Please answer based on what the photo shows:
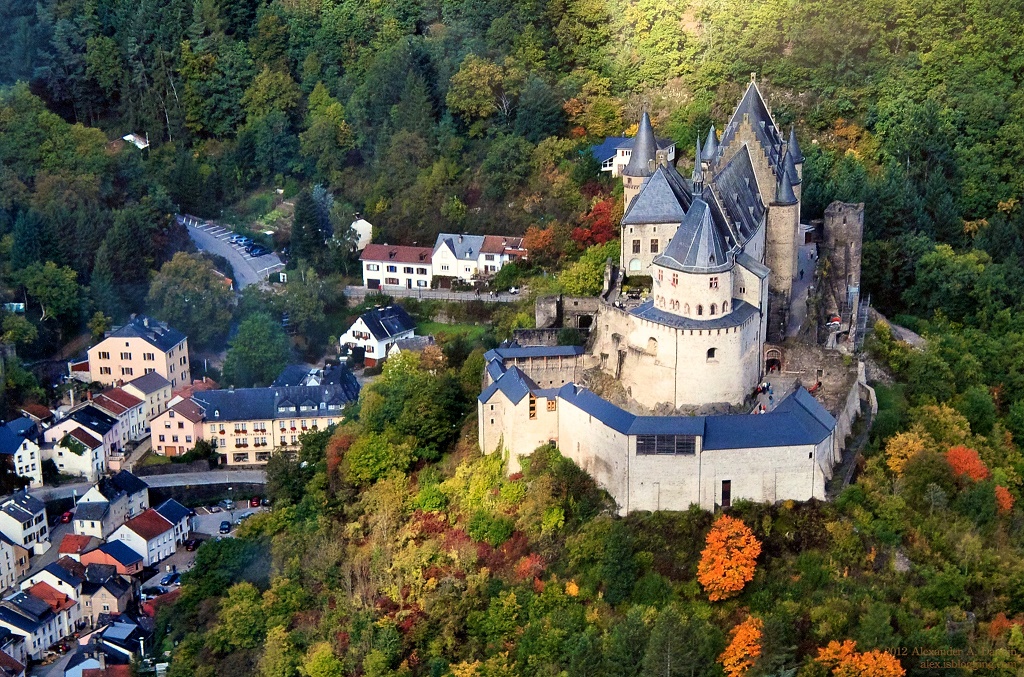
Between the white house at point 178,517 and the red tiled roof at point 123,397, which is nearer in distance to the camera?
the white house at point 178,517

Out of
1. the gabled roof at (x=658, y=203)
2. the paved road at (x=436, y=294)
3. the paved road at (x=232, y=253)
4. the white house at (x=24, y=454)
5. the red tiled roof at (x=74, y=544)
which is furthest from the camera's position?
the paved road at (x=232, y=253)

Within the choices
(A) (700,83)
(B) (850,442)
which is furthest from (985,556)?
(A) (700,83)

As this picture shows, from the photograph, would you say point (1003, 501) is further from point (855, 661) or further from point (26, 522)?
point (26, 522)

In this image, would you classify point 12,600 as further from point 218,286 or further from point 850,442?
point 850,442

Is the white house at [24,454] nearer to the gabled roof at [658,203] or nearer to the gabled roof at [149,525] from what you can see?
the gabled roof at [149,525]

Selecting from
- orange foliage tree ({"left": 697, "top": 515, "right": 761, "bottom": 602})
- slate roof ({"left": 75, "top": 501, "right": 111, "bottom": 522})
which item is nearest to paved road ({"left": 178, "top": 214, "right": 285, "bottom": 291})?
slate roof ({"left": 75, "top": 501, "right": 111, "bottom": 522})

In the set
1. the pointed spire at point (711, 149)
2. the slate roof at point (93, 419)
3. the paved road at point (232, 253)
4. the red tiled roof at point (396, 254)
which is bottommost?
the slate roof at point (93, 419)

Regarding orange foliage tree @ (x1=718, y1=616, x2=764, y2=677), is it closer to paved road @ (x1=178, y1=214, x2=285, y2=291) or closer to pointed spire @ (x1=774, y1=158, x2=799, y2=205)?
pointed spire @ (x1=774, y1=158, x2=799, y2=205)

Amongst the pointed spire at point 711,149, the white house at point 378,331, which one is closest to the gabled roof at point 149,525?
the white house at point 378,331
